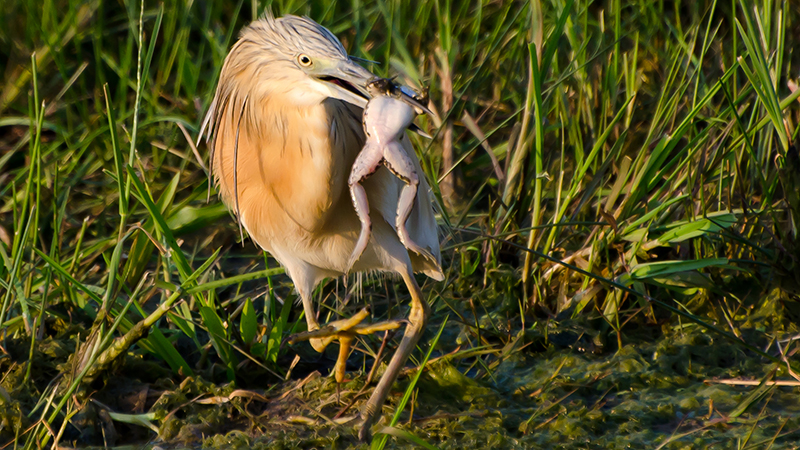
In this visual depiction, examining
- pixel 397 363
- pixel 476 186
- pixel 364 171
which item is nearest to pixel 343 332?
pixel 397 363

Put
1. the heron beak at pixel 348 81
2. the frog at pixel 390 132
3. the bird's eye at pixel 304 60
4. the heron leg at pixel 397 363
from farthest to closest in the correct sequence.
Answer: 1. the heron leg at pixel 397 363
2. the bird's eye at pixel 304 60
3. the heron beak at pixel 348 81
4. the frog at pixel 390 132

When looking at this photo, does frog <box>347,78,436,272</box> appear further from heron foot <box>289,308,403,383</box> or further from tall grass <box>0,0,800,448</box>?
heron foot <box>289,308,403,383</box>

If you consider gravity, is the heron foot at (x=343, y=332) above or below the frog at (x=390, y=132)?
below

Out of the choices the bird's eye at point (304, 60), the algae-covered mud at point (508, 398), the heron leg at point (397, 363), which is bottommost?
the algae-covered mud at point (508, 398)

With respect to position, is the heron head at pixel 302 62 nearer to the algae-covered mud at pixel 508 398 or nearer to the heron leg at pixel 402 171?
the heron leg at pixel 402 171

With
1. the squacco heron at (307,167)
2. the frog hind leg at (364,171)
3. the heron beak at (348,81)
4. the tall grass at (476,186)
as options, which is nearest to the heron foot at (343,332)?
the squacco heron at (307,167)

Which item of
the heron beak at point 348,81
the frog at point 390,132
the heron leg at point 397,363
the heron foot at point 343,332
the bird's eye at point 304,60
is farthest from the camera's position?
the heron foot at point 343,332

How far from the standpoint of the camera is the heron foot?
2423 millimetres

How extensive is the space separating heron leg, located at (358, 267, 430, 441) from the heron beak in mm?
653

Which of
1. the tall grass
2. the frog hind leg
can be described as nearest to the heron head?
the frog hind leg

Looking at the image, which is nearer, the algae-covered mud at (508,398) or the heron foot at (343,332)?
the algae-covered mud at (508,398)

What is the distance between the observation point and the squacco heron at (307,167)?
2.16 metres

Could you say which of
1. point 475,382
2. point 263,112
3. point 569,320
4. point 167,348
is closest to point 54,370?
point 167,348

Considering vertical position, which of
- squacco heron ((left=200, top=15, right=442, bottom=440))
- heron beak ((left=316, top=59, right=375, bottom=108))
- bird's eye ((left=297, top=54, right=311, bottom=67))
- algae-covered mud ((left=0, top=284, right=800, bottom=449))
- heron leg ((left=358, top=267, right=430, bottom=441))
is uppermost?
bird's eye ((left=297, top=54, right=311, bottom=67))
